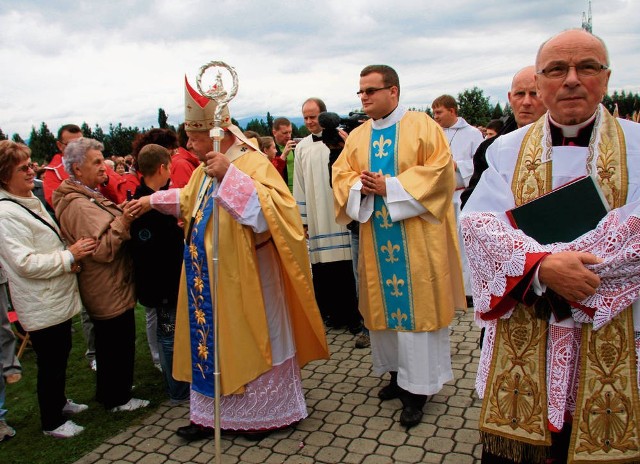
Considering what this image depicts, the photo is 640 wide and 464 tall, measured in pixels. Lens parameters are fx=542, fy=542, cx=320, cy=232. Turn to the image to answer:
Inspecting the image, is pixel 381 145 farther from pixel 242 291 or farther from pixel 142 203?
pixel 142 203

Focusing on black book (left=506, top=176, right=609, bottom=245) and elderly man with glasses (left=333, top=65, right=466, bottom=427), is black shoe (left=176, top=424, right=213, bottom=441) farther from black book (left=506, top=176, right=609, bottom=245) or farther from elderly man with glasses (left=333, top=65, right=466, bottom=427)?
black book (left=506, top=176, right=609, bottom=245)

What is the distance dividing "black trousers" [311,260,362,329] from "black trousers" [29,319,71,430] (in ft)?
8.54

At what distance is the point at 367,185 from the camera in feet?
12.0

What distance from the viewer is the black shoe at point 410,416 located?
3637 millimetres

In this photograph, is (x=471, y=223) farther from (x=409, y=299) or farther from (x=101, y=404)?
(x=101, y=404)

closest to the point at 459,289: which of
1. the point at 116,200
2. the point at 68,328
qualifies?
the point at 68,328

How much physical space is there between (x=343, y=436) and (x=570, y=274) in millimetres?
2225

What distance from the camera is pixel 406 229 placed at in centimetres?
370

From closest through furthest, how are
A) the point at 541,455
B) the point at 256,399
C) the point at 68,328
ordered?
the point at 541,455 < the point at 256,399 < the point at 68,328

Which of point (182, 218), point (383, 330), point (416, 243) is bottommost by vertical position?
point (383, 330)

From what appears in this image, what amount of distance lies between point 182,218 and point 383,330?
1.66m

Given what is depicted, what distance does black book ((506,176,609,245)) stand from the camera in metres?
1.93

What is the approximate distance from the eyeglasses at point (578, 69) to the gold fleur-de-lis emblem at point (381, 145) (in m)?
1.81

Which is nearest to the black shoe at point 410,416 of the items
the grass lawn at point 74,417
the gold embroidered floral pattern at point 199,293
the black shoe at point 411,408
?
A: the black shoe at point 411,408
